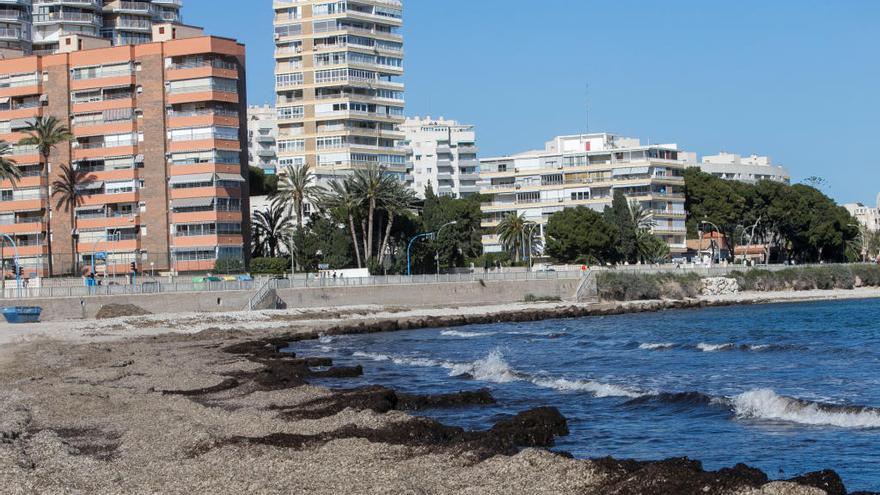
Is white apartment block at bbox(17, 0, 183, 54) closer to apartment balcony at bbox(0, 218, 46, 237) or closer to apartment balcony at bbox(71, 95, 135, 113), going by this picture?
apartment balcony at bbox(71, 95, 135, 113)

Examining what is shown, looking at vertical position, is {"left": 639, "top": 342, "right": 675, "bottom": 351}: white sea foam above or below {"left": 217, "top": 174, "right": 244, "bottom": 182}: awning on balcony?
below

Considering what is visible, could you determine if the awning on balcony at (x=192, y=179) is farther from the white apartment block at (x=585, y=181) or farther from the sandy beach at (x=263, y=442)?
the sandy beach at (x=263, y=442)

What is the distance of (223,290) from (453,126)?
4300 inches

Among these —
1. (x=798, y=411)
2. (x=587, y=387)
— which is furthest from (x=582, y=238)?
(x=798, y=411)

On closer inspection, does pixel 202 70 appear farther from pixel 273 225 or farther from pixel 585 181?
pixel 585 181

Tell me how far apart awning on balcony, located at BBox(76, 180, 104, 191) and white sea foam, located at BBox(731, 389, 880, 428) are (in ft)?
276

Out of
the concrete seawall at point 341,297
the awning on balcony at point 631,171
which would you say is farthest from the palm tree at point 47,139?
the awning on balcony at point 631,171

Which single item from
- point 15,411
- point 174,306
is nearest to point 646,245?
point 174,306

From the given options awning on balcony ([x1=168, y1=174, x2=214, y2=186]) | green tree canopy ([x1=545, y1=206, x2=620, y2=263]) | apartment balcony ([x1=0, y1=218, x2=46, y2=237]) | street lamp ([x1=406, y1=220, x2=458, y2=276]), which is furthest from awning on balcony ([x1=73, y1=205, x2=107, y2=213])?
green tree canopy ([x1=545, y1=206, x2=620, y2=263])

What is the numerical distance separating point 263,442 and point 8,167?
259ft

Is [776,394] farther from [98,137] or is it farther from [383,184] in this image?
[98,137]

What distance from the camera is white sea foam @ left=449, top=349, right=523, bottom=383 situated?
38312 millimetres

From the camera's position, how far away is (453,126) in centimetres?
18500

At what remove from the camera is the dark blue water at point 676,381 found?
923 inches
